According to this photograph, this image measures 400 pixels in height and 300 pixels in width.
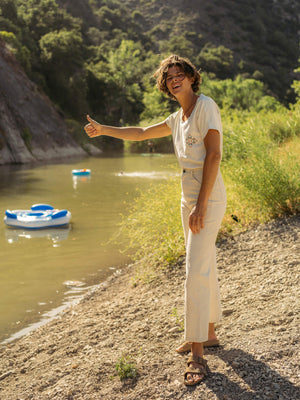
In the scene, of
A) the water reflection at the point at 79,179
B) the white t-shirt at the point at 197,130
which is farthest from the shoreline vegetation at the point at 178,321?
the water reflection at the point at 79,179

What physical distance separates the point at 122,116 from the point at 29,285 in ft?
174

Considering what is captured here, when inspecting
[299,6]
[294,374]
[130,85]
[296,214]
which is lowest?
[294,374]

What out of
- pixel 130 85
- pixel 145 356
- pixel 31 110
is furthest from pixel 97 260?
pixel 130 85

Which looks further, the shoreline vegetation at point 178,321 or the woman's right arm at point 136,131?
the woman's right arm at point 136,131

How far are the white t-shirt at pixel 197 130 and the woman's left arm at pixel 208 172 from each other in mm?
55

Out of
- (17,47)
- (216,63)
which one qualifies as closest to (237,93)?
(216,63)

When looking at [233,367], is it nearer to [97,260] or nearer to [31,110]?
[97,260]

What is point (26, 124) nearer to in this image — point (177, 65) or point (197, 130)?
point (177, 65)

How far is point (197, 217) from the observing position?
2977mm

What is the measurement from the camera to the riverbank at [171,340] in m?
3.00

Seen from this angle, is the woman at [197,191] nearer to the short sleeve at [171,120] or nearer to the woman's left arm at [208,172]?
the woman's left arm at [208,172]

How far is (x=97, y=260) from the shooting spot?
8234 millimetres

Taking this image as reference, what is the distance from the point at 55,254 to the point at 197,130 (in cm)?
638

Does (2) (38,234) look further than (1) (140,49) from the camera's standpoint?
No
